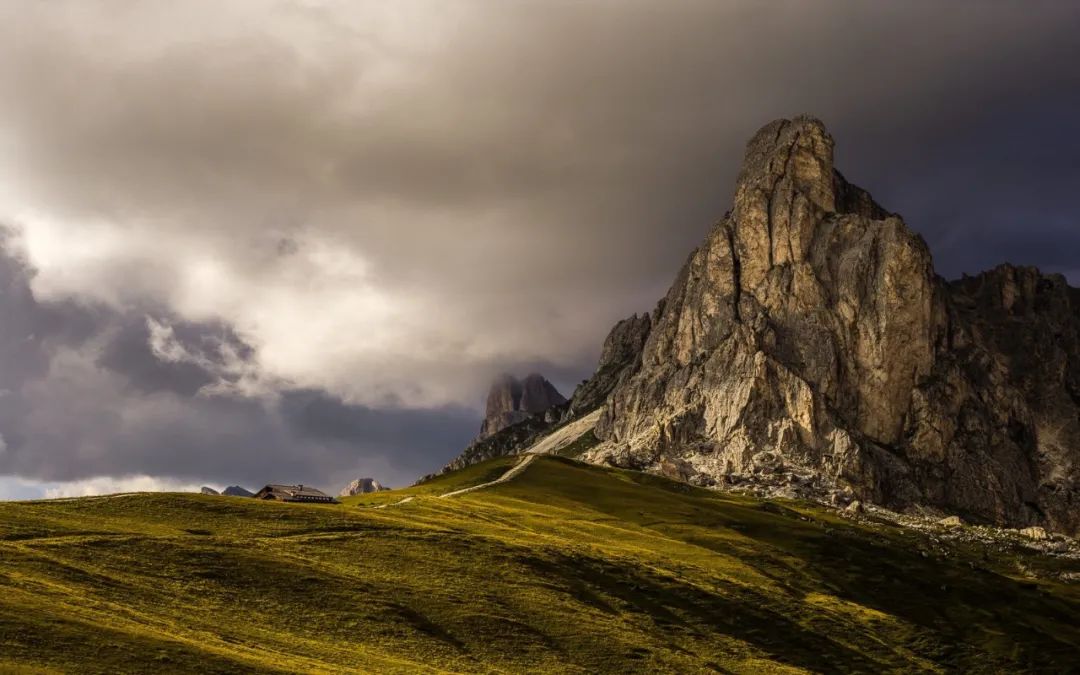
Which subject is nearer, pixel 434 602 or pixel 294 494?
pixel 434 602

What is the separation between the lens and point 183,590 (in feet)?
291

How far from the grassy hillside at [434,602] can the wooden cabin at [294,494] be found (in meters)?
18.2

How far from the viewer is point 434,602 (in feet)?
333

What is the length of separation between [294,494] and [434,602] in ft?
265

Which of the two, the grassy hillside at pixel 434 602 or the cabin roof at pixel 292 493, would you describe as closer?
the grassy hillside at pixel 434 602

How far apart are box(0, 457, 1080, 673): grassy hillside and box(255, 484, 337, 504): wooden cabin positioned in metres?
18.2

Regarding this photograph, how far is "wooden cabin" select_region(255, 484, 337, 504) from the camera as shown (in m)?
174

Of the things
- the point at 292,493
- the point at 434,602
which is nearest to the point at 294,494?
the point at 292,493

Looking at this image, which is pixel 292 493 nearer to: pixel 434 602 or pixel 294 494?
pixel 294 494

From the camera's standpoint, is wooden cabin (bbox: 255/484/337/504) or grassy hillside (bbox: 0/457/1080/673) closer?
grassy hillside (bbox: 0/457/1080/673)

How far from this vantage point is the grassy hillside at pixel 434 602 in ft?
243

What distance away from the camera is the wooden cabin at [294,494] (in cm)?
17450

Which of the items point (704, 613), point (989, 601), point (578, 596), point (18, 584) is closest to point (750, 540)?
point (989, 601)

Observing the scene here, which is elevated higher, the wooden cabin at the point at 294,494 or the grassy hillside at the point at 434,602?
the wooden cabin at the point at 294,494
